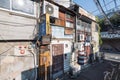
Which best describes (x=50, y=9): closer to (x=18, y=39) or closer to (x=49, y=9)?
(x=49, y=9)

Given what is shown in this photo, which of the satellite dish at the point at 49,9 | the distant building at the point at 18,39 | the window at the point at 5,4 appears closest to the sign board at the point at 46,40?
the distant building at the point at 18,39

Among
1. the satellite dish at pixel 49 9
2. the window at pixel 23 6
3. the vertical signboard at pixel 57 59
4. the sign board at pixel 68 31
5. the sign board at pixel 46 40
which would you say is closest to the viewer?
the window at pixel 23 6

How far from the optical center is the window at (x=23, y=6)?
812cm

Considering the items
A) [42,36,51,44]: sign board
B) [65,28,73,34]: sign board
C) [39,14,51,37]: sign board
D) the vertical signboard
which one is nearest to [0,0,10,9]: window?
[39,14,51,37]: sign board

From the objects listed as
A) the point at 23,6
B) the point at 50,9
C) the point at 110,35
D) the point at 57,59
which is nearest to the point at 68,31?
the point at 57,59

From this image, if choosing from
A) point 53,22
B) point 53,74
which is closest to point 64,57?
point 53,74

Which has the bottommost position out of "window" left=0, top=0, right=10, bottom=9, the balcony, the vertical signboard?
the vertical signboard

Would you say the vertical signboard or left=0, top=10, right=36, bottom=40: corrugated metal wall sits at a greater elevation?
left=0, top=10, right=36, bottom=40: corrugated metal wall

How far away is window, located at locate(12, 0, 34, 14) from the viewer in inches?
320

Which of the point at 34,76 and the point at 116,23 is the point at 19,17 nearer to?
the point at 34,76

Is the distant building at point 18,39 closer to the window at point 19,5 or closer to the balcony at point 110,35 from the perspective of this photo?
the window at point 19,5

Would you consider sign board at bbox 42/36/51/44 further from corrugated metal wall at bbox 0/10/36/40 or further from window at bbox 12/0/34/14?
window at bbox 12/0/34/14

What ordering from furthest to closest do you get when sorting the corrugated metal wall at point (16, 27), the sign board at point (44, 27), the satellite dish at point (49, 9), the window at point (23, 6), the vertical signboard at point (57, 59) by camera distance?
the vertical signboard at point (57, 59) < the satellite dish at point (49, 9) < the sign board at point (44, 27) < the window at point (23, 6) < the corrugated metal wall at point (16, 27)

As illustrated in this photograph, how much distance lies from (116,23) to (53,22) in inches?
1198
